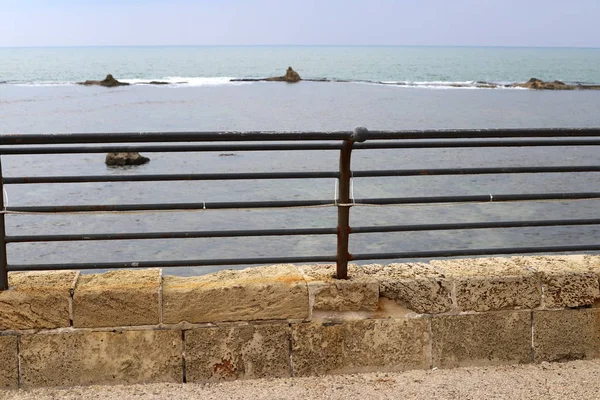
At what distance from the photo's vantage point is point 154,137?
167 inches

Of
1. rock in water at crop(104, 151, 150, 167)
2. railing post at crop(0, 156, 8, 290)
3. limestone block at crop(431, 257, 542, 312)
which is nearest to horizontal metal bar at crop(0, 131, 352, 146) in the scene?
railing post at crop(0, 156, 8, 290)

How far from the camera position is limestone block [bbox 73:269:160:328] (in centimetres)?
427

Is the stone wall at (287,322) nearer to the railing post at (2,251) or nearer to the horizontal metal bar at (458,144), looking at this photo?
the railing post at (2,251)

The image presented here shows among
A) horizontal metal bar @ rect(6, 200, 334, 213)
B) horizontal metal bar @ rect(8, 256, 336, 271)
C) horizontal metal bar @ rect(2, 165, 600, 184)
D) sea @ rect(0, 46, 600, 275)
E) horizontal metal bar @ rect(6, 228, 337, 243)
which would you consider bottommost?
sea @ rect(0, 46, 600, 275)

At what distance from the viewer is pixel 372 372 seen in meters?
4.54

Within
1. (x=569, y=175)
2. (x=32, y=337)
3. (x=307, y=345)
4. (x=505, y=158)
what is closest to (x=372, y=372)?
(x=307, y=345)

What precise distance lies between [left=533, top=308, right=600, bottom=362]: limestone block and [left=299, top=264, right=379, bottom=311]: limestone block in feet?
3.44

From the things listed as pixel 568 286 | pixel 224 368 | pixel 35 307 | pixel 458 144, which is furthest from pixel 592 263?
pixel 35 307

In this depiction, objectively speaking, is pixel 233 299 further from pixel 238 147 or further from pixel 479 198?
pixel 479 198

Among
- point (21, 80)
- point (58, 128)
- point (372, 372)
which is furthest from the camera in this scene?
point (21, 80)

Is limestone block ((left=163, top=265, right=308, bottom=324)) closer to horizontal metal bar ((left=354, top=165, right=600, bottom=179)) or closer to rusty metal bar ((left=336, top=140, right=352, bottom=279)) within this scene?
rusty metal bar ((left=336, top=140, right=352, bottom=279))

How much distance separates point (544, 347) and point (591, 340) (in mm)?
314

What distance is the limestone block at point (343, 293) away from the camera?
444cm

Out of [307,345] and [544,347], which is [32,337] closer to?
[307,345]
